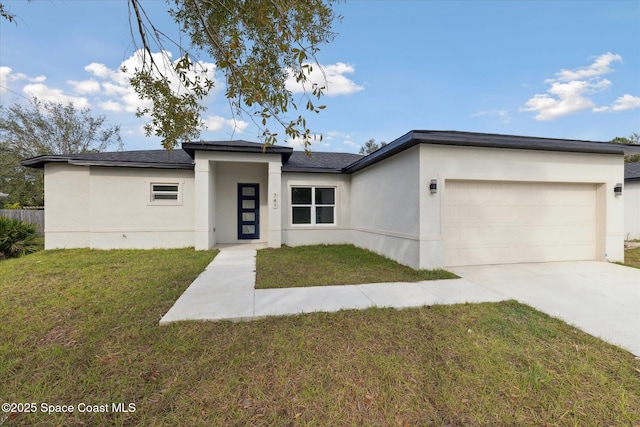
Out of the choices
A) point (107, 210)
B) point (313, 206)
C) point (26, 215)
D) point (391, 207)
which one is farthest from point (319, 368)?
point (26, 215)

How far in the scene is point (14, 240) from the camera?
9.01 meters

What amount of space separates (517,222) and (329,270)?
5271mm

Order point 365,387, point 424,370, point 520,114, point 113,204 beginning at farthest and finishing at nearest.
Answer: point 520,114, point 113,204, point 424,370, point 365,387

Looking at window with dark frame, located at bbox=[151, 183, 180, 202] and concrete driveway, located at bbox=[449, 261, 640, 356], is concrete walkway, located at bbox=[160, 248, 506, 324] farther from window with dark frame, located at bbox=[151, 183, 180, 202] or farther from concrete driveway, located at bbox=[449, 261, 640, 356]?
window with dark frame, located at bbox=[151, 183, 180, 202]

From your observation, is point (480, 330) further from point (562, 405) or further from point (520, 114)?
point (520, 114)

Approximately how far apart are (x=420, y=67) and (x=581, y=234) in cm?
737

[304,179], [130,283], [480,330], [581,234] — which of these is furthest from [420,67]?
[130,283]

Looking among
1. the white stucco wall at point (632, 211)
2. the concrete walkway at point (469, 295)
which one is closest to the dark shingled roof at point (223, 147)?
the concrete walkway at point (469, 295)

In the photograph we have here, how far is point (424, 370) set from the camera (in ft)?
8.57

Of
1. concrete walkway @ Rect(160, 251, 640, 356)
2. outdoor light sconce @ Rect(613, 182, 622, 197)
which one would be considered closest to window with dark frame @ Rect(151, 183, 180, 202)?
concrete walkway @ Rect(160, 251, 640, 356)

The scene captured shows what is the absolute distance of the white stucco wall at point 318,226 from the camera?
34.3ft

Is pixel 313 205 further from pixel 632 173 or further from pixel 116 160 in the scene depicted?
pixel 632 173

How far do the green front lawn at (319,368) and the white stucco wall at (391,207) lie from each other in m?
2.78

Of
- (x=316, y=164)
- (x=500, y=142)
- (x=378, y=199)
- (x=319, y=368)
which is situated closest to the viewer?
(x=319, y=368)
